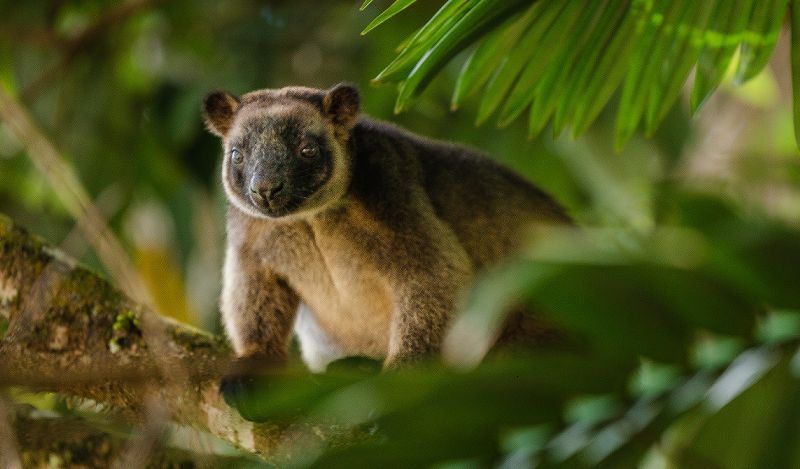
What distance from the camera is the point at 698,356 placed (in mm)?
1395

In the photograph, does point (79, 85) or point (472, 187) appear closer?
point (472, 187)

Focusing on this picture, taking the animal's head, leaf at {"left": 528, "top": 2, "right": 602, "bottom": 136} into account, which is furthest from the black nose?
Answer: leaf at {"left": 528, "top": 2, "right": 602, "bottom": 136}

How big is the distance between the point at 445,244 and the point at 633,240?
8.48 ft

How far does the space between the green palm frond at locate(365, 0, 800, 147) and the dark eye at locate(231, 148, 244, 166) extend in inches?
50.4

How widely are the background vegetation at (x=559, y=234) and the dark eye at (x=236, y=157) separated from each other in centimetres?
73

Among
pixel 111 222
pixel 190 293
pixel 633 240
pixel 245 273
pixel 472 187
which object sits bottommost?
pixel 190 293

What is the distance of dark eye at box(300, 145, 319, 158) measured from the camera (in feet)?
13.6

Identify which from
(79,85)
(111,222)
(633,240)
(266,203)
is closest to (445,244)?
(266,203)

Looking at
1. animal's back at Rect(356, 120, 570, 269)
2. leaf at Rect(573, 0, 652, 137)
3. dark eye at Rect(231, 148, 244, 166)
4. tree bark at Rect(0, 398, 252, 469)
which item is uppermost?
leaf at Rect(573, 0, 652, 137)

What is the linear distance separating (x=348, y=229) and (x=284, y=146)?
1.56 ft

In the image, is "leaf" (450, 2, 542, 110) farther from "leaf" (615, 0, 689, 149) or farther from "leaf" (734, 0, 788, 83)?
"leaf" (734, 0, 788, 83)

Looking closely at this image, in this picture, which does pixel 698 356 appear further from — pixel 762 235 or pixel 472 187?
pixel 472 187

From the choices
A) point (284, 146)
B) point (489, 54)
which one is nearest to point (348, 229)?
point (284, 146)

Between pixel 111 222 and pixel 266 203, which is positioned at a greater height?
pixel 266 203
